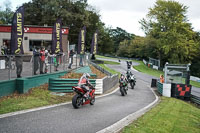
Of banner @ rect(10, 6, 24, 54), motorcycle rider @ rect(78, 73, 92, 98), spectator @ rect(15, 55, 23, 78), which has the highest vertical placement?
banner @ rect(10, 6, 24, 54)

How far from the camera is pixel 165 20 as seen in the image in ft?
180

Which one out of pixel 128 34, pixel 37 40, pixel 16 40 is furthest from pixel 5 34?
pixel 128 34

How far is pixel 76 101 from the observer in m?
10.4

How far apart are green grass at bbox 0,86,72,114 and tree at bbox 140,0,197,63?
146ft

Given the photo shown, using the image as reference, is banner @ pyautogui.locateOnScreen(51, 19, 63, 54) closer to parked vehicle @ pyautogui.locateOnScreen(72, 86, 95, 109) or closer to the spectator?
the spectator

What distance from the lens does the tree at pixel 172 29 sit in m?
53.1

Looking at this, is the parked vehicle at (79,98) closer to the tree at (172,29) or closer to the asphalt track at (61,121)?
the asphalt track at (61,121)

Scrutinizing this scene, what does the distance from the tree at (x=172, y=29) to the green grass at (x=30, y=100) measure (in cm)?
4440

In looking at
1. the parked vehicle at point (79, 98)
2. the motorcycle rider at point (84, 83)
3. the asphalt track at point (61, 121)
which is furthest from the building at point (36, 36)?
the asphalt track at point (61, 121)

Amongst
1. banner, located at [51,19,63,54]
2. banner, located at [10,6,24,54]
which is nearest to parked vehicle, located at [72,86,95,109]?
banner, located at [10,6,24,54]

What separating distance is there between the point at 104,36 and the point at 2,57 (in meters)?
47.6

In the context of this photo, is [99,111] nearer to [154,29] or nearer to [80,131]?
[80,131]

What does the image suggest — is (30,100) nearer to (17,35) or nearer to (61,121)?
(61,121)

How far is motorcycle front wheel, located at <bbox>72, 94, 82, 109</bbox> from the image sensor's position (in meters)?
10.3
